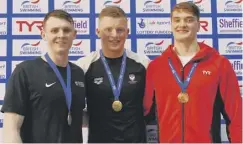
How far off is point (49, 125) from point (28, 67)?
1.15 ft

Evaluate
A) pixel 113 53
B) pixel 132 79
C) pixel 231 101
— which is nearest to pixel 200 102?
pixel 231 101

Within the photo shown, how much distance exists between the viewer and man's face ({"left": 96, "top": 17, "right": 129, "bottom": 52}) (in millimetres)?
2088

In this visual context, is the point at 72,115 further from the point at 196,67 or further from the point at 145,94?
the point at 196,67

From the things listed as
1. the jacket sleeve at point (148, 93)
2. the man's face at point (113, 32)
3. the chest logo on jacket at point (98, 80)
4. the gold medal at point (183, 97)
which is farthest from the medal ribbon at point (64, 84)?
the gold medal at point (183, 97)

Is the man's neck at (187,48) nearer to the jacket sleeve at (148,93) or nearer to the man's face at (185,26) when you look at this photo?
the man's face at (185,26)

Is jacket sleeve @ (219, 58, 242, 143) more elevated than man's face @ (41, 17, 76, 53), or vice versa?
man's face @ (41, 17, 76, 53)

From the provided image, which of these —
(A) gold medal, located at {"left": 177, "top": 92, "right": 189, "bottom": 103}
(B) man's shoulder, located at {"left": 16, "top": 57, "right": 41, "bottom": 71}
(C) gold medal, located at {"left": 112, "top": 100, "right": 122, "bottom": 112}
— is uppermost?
(B) man's shoulder, located at {"left": 16, "top": 57, "right": 41, "bottom": 71}

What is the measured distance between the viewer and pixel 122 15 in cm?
212

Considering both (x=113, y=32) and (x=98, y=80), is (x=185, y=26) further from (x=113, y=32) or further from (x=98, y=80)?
(x=98, y=80)

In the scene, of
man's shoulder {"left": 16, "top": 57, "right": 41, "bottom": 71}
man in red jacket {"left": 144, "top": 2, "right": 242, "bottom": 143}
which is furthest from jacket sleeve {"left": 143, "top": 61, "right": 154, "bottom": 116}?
man's shoulder {"left": 16, "top": 57, "right": 41, "bottom": 71}

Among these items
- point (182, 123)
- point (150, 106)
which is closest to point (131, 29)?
point (150, 106)

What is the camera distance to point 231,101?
2039mm

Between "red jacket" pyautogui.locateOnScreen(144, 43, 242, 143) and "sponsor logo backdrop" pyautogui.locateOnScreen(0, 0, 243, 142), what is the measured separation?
0.71 meters

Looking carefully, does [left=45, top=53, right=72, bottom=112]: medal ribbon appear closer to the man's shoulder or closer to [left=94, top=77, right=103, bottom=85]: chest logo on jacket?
the man's shoulder
